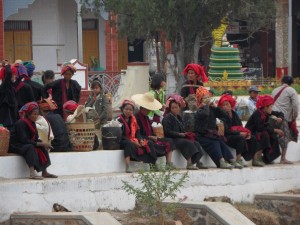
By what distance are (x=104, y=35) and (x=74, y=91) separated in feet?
66.6

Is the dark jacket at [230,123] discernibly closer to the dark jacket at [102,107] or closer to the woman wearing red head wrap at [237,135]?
the woman wearing red head wrap at [237,135]

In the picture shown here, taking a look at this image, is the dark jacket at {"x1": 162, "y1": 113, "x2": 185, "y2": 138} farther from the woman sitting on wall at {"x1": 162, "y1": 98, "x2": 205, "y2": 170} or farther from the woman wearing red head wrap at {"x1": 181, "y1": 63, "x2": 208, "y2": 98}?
the woman wearing red head wrap at {"x1": 181, "y1": 63, "x2": 208, "y2": 98}

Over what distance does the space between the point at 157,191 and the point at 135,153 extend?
4.27 ft

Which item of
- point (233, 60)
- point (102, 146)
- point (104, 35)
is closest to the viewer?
point (102, 146)

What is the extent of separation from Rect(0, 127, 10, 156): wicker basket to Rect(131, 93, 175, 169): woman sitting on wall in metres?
2.22

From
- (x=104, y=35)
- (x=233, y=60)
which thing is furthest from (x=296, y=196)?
(x=104, y=35)

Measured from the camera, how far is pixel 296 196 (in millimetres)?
16359

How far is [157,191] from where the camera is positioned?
13.9 m

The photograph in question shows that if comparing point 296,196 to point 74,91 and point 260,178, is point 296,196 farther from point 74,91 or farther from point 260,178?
point 74,91

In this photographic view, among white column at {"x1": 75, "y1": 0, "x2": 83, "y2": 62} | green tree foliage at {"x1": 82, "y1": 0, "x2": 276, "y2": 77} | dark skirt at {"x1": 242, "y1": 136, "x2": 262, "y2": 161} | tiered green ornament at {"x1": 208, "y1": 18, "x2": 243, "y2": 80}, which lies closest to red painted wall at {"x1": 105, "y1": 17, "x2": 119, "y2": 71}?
white column at {"x1": 75, "y1": 0, "x2": 83, "y2": 62}

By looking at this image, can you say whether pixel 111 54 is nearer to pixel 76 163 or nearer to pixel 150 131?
pixel 150 131

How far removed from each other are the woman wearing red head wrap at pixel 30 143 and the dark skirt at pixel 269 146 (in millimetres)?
4270

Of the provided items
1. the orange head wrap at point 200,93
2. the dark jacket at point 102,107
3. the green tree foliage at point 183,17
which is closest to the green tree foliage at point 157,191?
the orange head wrap at point 200,93

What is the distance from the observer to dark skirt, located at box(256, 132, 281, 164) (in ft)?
56.1
